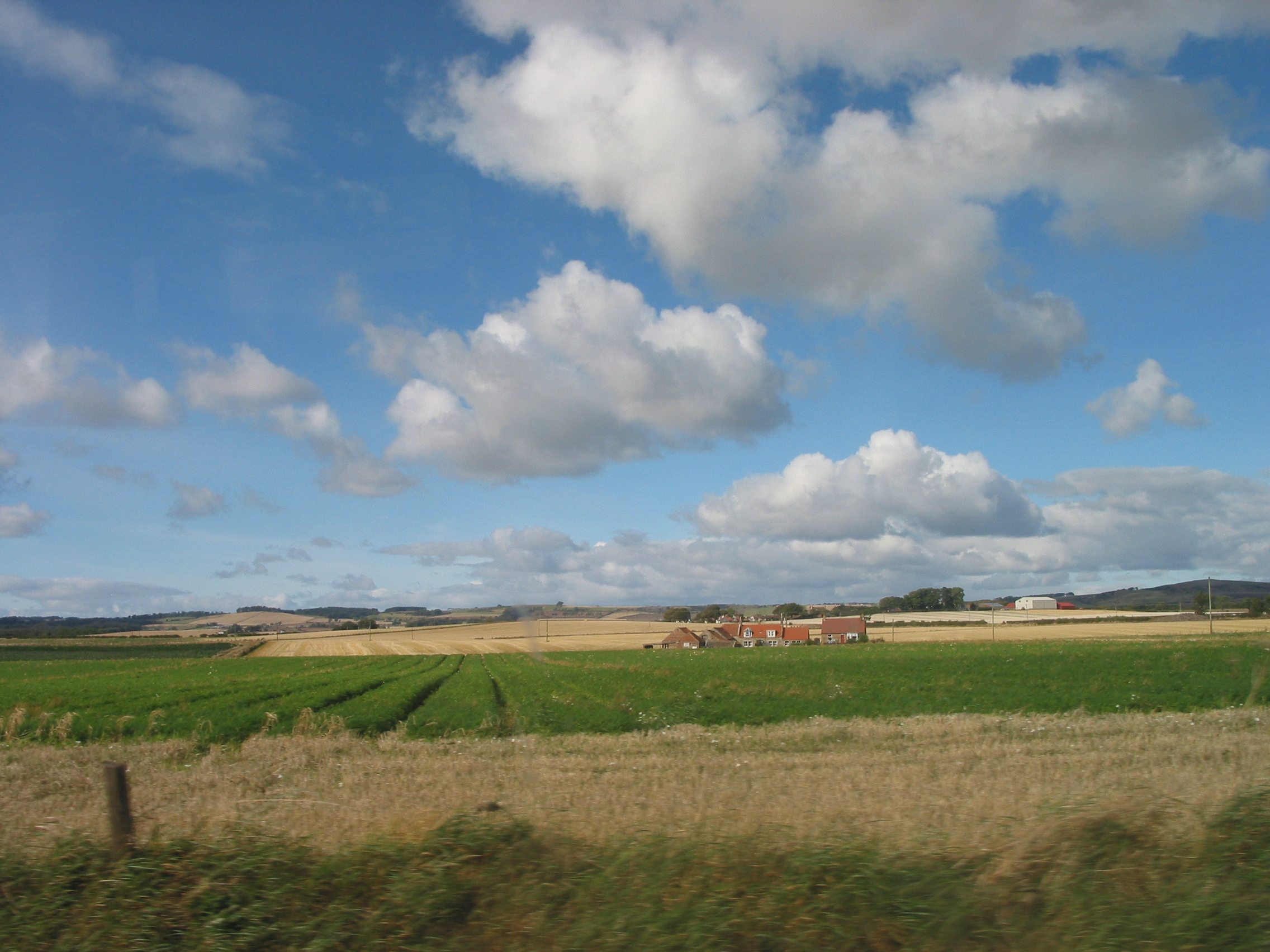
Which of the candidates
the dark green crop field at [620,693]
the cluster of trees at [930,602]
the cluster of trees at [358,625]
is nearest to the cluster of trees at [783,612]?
the cluster of trees at [930,602]

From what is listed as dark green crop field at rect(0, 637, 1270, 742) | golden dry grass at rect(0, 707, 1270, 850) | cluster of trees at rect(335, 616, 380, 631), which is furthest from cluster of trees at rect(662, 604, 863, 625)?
golden dry grass at rect(0, 707, 1270, 850)

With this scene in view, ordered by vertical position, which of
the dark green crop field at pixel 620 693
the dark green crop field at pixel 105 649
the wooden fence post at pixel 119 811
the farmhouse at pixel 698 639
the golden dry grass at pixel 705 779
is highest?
the wooden fence post at pixel 119 811

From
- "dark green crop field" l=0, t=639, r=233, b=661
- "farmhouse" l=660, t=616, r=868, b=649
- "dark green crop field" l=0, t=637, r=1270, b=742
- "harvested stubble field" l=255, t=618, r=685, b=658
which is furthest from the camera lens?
"farmhouse" l=660, t=616, r=868, b=649

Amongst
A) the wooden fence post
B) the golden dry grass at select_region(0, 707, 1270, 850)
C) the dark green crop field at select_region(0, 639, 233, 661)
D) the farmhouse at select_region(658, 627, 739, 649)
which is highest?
the wooden fence post

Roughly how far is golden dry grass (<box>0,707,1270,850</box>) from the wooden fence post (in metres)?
0.57

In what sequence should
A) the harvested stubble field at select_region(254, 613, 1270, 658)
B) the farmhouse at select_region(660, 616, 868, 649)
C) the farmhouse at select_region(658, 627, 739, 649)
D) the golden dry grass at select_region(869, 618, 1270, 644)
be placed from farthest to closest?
1. the farmhouse at select_region(658, 627, 739, 649)
2. the farmhouse at select_region(660, 616, 868, 649)
3. the harvested stubble field at select_region(254, 613, 1270, 658)
4. the golden dry grass at select_region(869, 618, 1270, 644)

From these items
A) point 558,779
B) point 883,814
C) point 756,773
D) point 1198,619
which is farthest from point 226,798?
point 1198,619

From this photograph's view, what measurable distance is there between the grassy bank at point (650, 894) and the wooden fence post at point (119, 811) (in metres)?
0.13

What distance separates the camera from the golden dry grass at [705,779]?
263 inches

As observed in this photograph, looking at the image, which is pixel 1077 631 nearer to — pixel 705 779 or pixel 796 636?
pixel 796 636

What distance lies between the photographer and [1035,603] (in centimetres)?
15550

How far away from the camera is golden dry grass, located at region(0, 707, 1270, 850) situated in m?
6.69

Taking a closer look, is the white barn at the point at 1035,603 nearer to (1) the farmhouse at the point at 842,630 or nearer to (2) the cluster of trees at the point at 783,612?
(2) the cluster of trees at the point at 783,612

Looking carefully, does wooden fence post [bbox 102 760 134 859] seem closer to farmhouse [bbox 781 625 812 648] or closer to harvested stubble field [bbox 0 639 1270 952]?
harvested stubble field [bbox 0 639 1270 952]
